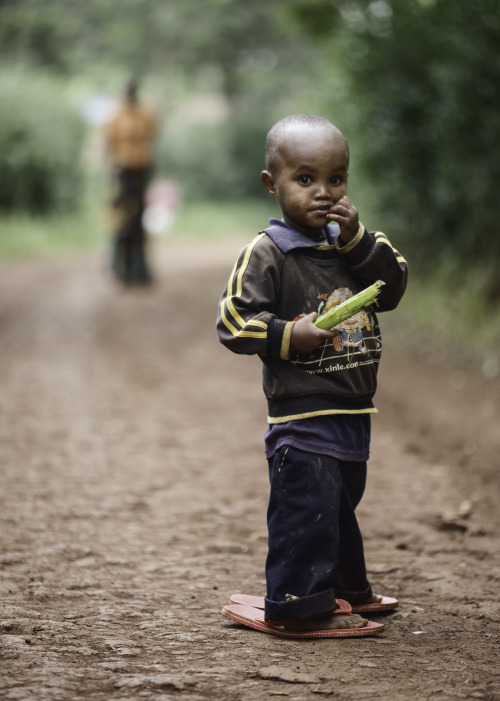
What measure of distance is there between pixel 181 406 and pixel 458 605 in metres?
3.91

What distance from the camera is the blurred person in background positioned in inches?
474

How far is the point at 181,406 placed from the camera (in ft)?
23.5

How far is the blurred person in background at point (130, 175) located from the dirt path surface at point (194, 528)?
3252mm

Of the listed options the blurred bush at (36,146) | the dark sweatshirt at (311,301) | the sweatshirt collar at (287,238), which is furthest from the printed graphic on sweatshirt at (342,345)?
the blurred bush at (36,146)

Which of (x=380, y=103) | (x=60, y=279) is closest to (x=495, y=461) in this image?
(x=380, y=103)

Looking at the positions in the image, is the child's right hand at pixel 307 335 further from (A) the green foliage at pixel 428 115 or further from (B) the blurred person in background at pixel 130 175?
(B) the blurred person in background at pixel 130 175

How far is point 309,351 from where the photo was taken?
3051 millimetres

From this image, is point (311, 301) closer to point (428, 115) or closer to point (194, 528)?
point (194, 528)

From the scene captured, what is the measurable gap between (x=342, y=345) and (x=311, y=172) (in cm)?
59

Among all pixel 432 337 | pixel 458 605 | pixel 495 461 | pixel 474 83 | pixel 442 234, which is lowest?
pixel 458 605

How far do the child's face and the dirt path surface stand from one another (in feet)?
4.76

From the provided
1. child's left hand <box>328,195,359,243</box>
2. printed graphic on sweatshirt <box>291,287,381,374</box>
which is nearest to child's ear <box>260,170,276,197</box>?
child's left hand <box>328,195,359,243</box>

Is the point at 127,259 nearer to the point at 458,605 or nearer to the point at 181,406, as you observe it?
the point at 181,406

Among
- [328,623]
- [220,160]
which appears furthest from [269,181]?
[220,160]
